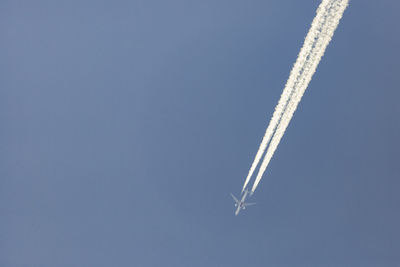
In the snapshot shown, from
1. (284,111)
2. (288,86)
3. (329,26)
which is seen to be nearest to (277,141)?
(284,111)

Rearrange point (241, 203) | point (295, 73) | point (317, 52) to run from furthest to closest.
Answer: point (241, 203) → point (295, 73) → point (317, 52)

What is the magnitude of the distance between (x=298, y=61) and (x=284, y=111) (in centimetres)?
314

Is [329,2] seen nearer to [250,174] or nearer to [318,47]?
[318,47]

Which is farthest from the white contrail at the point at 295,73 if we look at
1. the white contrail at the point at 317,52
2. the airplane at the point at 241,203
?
the airplane at the point at 241,203

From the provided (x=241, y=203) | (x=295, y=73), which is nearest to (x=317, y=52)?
(x=295, y=73)

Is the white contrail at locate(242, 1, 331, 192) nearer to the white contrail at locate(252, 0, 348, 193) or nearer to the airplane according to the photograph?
the white contrail at locate(252, 0, 348, 193)

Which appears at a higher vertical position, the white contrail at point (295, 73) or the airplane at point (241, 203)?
the white contrail at point (295, 73)

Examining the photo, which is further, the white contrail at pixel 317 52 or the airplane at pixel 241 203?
the airplane at pixel 241 203

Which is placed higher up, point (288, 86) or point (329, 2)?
point (329, 2)

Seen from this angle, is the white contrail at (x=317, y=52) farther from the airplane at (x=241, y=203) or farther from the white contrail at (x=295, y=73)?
the airplane at (x=241, y=203)

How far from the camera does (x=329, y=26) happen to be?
64.7 feet

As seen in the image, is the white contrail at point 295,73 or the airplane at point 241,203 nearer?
the white contrail at point 295,73

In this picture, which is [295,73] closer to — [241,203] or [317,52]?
[317,52]

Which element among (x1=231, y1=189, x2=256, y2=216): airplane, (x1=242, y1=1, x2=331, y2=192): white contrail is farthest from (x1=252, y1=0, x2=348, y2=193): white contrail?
(x1=231, y1=189, x2=256, y2=216): airplane
